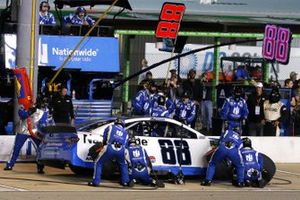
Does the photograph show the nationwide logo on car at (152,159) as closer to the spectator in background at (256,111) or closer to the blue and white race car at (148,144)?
the blue and white race car at (148,144)

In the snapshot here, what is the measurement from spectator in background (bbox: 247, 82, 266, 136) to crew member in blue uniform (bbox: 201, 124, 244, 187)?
5653mm

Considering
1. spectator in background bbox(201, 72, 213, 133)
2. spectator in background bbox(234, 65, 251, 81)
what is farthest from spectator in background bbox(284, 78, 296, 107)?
spectator in background bbox(201, 72, 213, 133)

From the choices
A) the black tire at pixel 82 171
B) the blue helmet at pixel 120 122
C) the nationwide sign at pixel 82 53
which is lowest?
the black tire at pixel 82 171

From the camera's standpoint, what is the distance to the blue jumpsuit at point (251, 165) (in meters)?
16.6

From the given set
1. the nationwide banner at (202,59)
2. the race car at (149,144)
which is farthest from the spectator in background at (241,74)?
the race car at (149,144)

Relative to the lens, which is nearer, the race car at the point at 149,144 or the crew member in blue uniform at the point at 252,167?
the race car at the point at 149,144

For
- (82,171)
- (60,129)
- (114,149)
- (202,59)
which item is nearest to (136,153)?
(114,149)

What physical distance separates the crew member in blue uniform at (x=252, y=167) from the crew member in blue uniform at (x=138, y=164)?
1804 millimetres

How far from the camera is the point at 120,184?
51.8 feet

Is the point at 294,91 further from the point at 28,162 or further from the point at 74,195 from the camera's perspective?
the point at 74,195

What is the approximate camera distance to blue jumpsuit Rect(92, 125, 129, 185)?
15.3m

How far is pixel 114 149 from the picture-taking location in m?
15.3

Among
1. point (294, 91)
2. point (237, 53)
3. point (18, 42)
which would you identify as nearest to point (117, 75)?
point (18, 42)

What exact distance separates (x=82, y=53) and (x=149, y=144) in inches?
240
